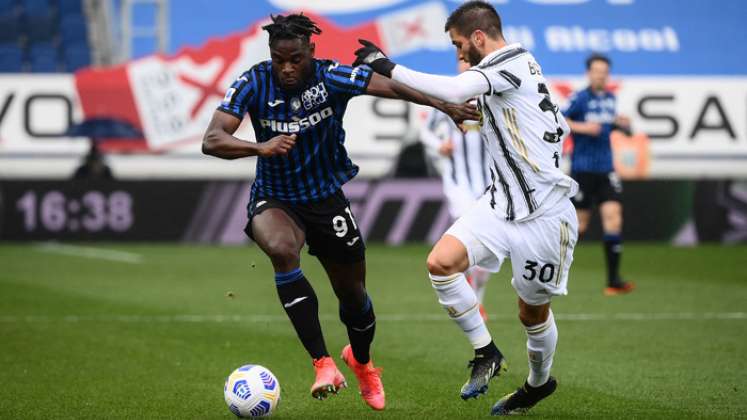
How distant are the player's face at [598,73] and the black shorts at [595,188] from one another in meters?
1.00

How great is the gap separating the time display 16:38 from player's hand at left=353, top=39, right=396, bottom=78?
1415cm

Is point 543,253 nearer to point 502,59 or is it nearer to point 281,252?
point 502,59

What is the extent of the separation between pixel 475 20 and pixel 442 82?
46 centimetres

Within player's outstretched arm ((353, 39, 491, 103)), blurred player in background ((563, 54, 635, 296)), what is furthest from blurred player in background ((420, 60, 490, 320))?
player's outstretched arm ((353, 39, 491, 103))

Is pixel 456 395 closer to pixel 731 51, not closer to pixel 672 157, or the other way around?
pixel 672 157

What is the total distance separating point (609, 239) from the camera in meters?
13.5

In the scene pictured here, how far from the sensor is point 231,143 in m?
6.44

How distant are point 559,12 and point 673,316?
14807 mm

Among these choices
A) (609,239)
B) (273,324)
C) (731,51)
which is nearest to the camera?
(273,324)

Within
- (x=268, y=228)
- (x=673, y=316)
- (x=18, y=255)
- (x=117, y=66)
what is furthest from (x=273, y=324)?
(x=117, y=66)

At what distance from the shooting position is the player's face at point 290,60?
6578 mm

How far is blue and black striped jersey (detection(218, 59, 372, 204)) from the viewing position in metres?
6.72

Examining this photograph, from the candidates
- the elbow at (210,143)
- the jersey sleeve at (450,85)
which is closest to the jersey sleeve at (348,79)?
the jersey sleeve at (450,85)

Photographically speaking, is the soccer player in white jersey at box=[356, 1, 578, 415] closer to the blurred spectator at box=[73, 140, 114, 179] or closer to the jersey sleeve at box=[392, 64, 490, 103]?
the jersey sleeve at box=[392, 64, 490, 103]
